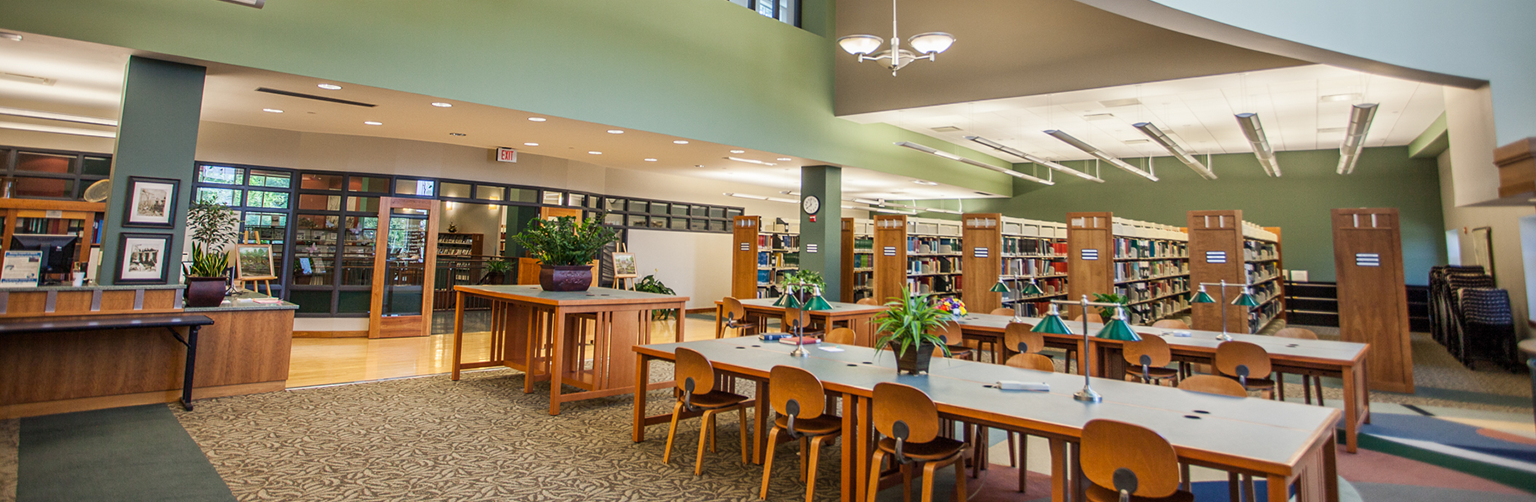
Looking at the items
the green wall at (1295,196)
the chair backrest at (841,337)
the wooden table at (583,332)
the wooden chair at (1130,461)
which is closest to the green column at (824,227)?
the wooden table at (583,332)

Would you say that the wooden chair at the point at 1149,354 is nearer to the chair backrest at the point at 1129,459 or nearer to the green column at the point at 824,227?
the chair backrest at the point at 1129,459

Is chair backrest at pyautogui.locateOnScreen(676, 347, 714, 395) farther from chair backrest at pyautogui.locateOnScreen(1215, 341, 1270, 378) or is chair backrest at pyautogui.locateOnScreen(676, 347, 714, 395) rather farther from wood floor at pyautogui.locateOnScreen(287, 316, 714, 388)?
wood floor at pyautogui.locateOnScreen(287, 316, 714, 388)

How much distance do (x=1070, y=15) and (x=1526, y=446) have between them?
5.29m

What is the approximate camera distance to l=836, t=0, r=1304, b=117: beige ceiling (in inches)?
265

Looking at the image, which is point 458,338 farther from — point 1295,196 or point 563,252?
point 1295,196

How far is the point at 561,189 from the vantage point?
34.2ft

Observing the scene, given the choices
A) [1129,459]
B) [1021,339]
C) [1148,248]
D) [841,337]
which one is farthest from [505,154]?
[1148,248]

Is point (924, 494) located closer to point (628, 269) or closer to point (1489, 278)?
point (628, 269)

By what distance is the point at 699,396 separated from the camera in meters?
3.86

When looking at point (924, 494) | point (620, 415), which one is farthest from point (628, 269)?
point (924, 494)

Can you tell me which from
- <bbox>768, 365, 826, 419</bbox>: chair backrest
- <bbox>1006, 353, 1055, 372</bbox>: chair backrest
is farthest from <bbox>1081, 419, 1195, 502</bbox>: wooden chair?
<bbox>1006, 353, 1055, 372</bbox>: chair backrest

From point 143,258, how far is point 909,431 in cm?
586

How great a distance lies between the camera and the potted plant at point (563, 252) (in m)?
5.74

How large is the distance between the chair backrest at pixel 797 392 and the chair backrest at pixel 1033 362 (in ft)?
4.35
